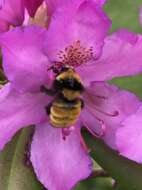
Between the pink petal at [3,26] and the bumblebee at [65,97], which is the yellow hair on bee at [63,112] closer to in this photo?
the bumblebee at [65,97]

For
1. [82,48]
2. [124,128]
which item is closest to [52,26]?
[82,48]

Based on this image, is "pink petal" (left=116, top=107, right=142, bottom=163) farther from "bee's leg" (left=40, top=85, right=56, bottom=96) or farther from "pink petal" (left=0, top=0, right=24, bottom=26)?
"pink petal" (left=0, top=0, right=24, bottom=26)

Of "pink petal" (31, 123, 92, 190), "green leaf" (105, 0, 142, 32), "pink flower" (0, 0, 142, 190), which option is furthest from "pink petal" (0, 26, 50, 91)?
"green leaf" (105, 0, 142, 32)

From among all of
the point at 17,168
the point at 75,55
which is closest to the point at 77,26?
the point at 75,55

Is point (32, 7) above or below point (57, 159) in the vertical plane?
above

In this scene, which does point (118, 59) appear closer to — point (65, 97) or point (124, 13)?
point (65, 97)

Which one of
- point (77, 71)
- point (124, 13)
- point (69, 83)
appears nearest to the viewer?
point (69, 83)

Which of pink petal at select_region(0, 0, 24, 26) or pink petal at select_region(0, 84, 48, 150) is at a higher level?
pink petal at select_region(0, 0, 24, 26)
